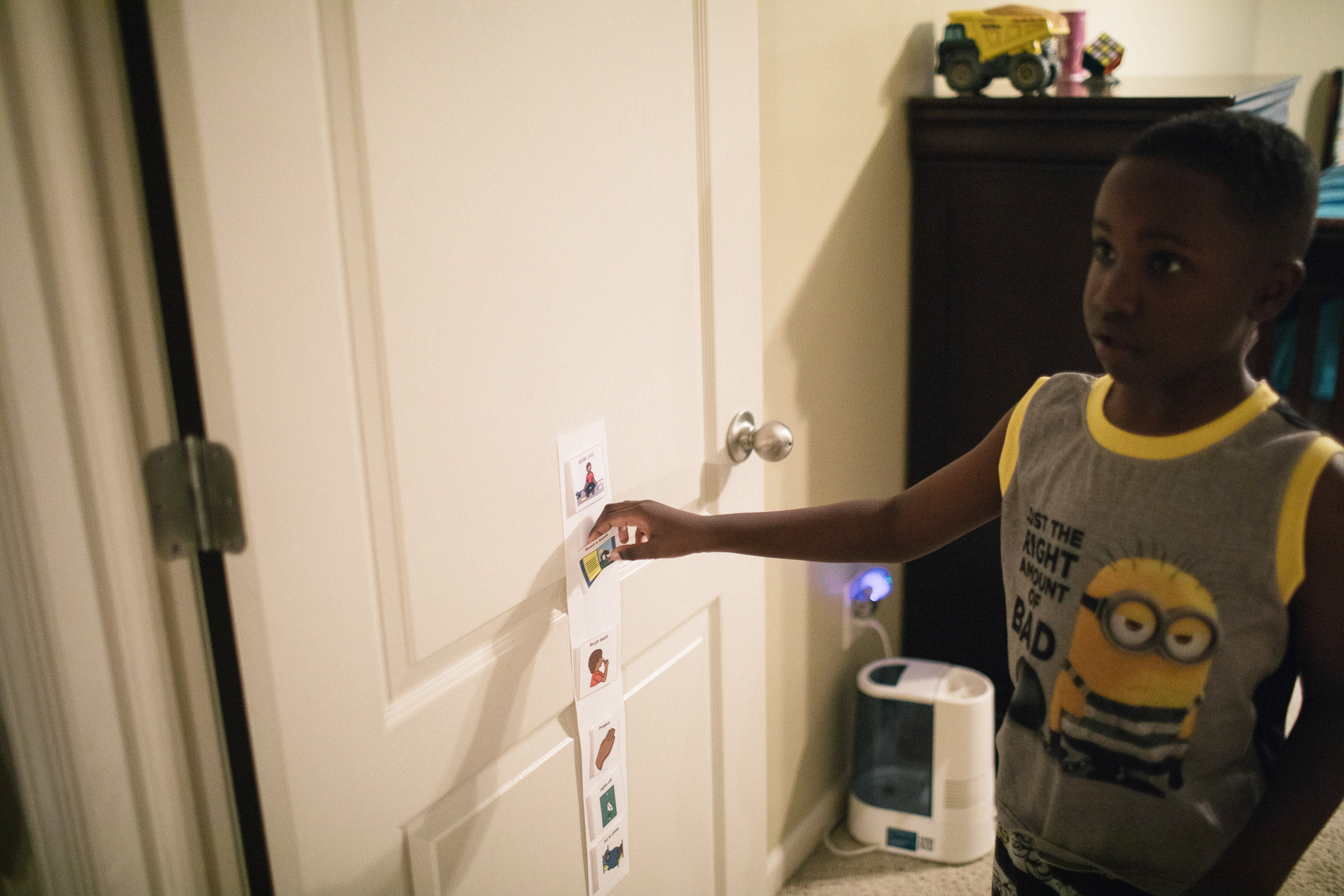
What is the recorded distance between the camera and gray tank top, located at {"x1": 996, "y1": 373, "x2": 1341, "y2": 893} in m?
0.85

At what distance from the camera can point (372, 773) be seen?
36.5 inches

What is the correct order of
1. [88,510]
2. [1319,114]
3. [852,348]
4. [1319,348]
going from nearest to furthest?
[88,510], [852,348], [1319,348], [1319,114]

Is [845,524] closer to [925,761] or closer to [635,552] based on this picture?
[635,552]

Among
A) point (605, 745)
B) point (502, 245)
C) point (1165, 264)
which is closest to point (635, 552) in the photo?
point (605, 745)

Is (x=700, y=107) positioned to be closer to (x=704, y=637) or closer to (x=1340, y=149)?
(x=704, y=637)

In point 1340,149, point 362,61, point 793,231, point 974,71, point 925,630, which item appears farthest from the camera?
point 1340,149

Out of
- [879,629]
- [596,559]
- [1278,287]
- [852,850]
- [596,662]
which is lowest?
[852,850]

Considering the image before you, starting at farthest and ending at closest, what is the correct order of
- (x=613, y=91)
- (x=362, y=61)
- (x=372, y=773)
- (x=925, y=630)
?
(x=925, y=630)
(x=613, y=91)
(x=372, y=773)
(x=362, y=61)

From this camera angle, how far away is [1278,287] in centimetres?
84

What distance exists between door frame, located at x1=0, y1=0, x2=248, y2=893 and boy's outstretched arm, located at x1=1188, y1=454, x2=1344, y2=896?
91 centimetres

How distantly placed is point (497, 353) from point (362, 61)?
0.96ft

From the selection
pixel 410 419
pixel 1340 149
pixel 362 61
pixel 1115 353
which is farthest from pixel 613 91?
pixel 1340 149

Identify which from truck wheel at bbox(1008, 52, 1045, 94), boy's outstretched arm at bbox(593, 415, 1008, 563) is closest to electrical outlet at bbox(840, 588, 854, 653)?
boy's outstretched arm at bbox(593, 415, 1008, 563)

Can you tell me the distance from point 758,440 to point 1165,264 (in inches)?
24.8
